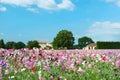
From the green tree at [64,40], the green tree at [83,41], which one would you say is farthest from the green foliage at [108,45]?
the green tree at [83,41]

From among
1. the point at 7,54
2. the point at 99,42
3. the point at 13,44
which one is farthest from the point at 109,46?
the point at 13,44

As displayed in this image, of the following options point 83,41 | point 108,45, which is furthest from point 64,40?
point 108,45

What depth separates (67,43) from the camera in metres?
95.4

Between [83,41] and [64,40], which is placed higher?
[83,41]

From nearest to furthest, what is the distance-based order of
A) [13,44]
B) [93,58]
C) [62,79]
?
[62,79]
[93,58]
[13,44]

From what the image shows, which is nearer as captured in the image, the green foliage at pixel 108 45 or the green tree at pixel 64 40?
the green foliage at pixel 108 45

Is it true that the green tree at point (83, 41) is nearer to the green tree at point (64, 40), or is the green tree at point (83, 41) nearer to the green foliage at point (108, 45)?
the green tree at point (64, 40)

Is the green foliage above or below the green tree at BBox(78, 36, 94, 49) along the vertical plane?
below

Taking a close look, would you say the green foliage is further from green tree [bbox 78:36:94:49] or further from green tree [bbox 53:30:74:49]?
green tree [bbox 78:36:94:49]

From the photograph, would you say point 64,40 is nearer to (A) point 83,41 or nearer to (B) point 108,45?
(A) point 83,41

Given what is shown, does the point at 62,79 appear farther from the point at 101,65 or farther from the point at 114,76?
the point at 101,65

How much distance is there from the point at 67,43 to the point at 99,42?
42641mm

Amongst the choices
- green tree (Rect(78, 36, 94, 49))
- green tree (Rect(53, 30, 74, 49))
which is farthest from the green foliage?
green tree (Rect(78, 36, 94, 49))

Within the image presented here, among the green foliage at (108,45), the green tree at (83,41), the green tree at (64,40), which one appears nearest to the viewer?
the green foliage at (108,45)
